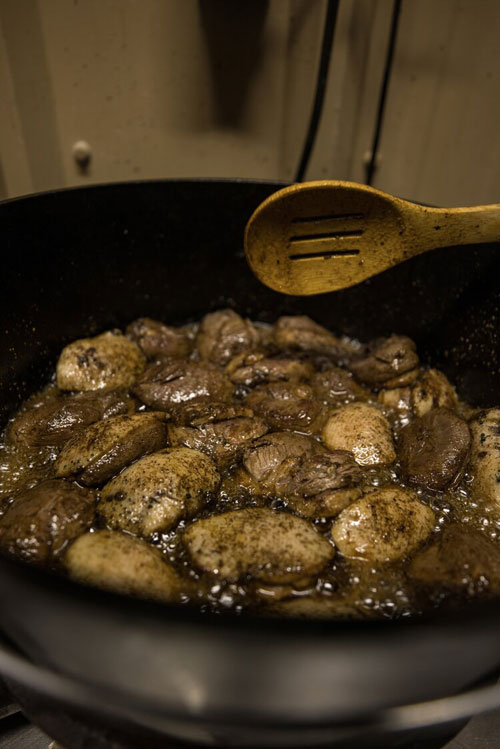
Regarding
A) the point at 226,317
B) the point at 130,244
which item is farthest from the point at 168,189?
the point at 226,317

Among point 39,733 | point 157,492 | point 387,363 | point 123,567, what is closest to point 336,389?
point 387,363

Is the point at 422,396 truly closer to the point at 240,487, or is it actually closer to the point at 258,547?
the point at 240,487

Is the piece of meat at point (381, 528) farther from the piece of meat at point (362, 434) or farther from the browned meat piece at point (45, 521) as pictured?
the browned meat piece at point (45, 521)

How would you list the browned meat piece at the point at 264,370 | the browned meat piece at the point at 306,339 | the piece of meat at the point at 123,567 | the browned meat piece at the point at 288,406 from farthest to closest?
1. the browned meat piece at the point at 306,339
2. the browned meat piece at the point at 264,370
3. the browned meat piece at the point at 288,406
4. the piece of meat at the point at 123,567

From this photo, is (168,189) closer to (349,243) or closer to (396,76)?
(349,243)

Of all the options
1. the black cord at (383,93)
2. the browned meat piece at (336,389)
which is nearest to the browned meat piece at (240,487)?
the browned meat piece at (336,389)

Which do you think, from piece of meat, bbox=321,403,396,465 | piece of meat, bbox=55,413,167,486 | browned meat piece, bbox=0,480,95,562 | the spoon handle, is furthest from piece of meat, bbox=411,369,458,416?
browned meat piece, bbox=0,480,95,562

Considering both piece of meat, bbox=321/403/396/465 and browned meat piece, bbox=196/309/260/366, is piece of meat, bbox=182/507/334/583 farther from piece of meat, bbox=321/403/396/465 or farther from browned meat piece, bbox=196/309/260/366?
browned meat piece, bbox=196/309/260/366
